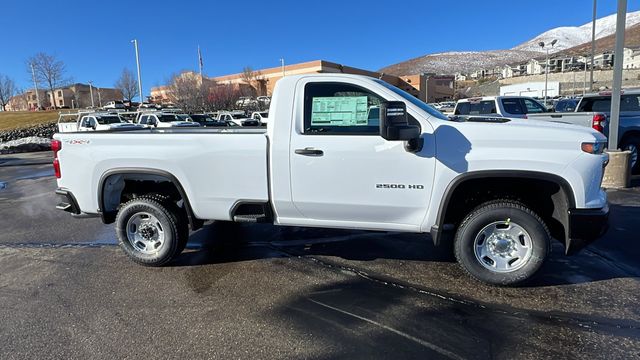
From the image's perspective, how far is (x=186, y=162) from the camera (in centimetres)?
446

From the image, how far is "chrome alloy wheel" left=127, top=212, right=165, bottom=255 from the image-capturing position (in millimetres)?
4844

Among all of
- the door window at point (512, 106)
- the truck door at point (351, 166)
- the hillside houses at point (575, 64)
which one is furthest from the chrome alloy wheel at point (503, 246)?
the hillside houses at point (575, 64)

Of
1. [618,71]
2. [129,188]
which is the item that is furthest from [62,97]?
[618,71]

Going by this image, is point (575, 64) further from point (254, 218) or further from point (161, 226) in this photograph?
point (161, 226)

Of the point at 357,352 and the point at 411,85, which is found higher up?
the point at 411,85

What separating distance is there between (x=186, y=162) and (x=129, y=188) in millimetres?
1270

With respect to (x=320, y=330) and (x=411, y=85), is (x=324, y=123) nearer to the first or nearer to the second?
(x=320, y=330)

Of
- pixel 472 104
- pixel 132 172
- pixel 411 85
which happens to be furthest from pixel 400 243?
pixel 411 85

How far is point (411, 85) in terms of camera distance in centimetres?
9656

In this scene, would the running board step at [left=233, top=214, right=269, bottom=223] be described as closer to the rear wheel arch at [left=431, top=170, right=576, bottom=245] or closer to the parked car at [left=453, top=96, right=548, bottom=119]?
the rear wheel arch at [left=431, top=170, right=576, bottom=245]

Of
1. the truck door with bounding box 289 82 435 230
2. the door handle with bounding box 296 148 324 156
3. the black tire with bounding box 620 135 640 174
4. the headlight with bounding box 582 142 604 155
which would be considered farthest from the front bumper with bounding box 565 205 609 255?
the black tire with bounding box 620 135 640 174

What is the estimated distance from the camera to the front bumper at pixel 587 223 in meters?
3.74

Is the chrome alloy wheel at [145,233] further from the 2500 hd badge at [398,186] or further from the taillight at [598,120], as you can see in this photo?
the taillight at [598,120]

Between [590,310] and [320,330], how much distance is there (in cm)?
231
